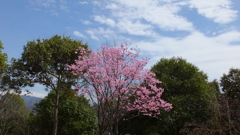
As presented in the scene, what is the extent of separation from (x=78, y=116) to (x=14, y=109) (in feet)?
42.4

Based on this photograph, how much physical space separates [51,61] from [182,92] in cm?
1177

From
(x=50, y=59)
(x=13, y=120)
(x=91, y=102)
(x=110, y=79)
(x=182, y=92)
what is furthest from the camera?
(x=13, y=120)

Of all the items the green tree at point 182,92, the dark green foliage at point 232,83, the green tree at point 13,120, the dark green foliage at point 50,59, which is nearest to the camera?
the dark green foliage at point 50,59

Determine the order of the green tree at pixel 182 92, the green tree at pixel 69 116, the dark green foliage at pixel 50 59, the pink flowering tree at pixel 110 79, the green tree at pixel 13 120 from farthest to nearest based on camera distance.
Result: the green tree at pixel 13 120 → the green tree at pixel 69 116 → the green tree at pixel 182 92 → the dark green foliage at pixel 50 59 → the pink flowering tree at pixel 110 79

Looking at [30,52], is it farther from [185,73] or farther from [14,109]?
[14,109]

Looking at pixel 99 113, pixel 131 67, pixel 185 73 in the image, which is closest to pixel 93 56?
Answer: pixel 131 67

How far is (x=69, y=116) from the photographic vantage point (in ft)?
79.3

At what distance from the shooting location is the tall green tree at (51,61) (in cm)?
1530

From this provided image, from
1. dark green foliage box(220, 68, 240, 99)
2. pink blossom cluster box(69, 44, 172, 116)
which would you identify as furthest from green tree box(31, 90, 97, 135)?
dark green foliage box(220, 68, 240, 99)

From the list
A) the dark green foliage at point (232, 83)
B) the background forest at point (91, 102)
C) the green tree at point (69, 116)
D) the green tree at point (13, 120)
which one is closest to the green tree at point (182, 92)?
the background forest at point (91, 102)

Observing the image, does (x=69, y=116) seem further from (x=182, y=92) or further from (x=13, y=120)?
(x=182, y=92)

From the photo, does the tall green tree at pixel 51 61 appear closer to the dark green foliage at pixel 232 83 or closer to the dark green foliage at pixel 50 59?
the dark green foliage at pixel 50 59

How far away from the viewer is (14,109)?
32.1 m

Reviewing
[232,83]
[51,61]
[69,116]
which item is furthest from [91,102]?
[232,83]
